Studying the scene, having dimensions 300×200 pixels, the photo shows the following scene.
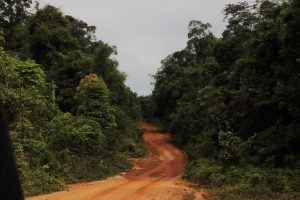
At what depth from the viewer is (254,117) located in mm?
25688

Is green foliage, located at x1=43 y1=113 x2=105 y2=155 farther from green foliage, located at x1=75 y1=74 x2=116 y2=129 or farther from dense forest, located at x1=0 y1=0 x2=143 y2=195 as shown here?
green foliage, located at x1=75 y1=74 x2=116 y2=129

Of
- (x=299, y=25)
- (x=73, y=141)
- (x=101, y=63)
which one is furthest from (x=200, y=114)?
(x=299, y=25)

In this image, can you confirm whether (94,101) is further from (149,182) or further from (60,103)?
(149,182)

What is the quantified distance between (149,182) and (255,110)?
20.9ft

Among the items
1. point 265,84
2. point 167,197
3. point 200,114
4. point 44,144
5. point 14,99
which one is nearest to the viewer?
point 167,197

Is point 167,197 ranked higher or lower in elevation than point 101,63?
lower

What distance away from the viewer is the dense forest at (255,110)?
20.0 meters

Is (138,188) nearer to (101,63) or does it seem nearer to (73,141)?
(73,141)

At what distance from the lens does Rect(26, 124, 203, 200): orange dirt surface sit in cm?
1889

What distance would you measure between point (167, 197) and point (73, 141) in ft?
40.1

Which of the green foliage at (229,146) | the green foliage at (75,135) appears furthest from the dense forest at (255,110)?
the green foliage at (75,135)

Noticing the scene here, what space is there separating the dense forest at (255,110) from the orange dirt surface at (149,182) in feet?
5.31

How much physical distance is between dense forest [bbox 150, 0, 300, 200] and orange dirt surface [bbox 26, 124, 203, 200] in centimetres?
162

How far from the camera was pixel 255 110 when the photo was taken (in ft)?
82.4
